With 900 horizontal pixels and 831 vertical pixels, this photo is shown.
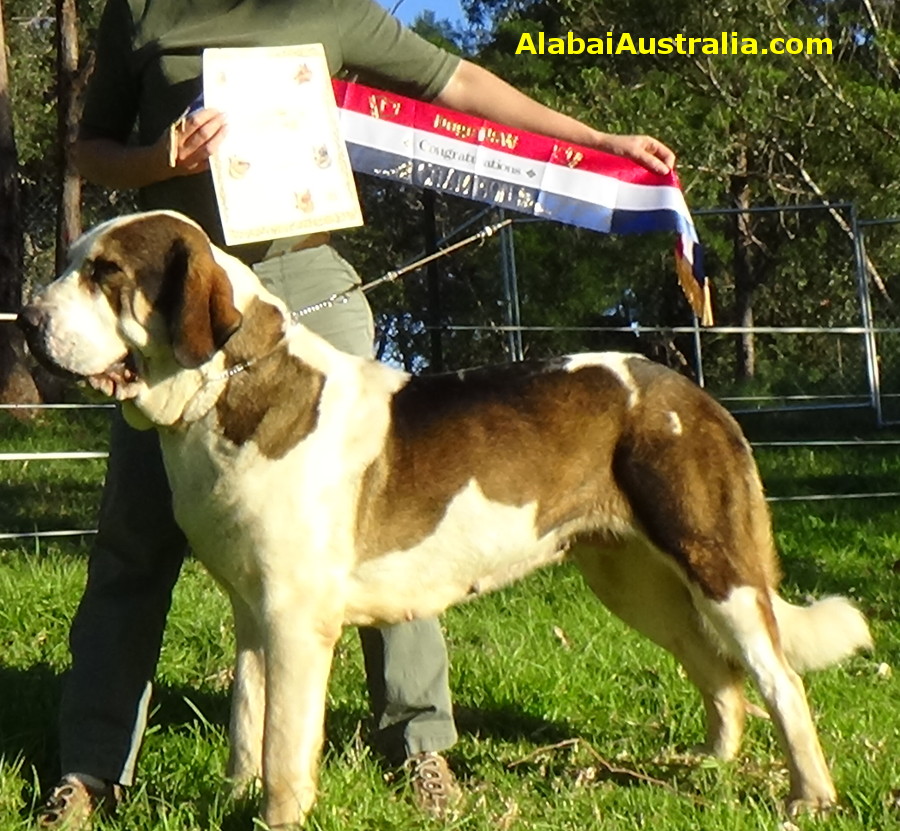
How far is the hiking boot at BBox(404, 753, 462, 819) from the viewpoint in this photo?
3990 millimetres

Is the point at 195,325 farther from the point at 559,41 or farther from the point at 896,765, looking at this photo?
the point at 559,41

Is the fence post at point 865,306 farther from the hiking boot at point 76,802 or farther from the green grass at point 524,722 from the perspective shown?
the hiking boot at point 76,802

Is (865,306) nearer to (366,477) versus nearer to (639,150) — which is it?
(639,150)

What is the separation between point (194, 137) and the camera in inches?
140

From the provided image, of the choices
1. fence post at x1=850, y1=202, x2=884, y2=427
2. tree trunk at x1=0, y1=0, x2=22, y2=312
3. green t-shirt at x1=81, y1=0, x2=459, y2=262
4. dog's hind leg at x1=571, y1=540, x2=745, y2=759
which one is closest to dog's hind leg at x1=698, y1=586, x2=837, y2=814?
dog's hind leg at x1=571, y1=540, x2=745, y2=759

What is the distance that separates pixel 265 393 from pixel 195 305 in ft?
1.09

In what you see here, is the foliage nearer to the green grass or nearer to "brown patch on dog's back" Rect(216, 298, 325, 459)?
the green grass

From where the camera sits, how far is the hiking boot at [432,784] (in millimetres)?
3990

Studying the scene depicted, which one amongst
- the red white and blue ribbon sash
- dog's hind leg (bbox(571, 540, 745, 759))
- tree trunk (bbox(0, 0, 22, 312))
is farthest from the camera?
tree trunk (bbox(0, 0, 22, 312))

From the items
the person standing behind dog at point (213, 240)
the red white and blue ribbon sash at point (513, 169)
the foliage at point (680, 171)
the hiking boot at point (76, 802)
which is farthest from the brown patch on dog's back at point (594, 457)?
the foliage at point (680, 171)

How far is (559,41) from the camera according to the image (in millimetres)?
20281

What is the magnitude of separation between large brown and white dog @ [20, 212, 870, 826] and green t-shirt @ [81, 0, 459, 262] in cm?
49

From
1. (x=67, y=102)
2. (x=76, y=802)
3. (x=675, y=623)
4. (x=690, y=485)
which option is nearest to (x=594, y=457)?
(x=690, y=485)

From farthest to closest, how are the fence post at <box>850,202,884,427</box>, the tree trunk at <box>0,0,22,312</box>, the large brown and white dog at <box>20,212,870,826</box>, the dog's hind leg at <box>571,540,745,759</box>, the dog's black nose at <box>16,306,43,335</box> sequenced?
the tree trunk at <box>0,0,22,312</box> < the fence post at <box>850,202,884,427</box> < the dog's hind leg at <box>571,540,745,759</box> < the large brown and white dog at <box>20,212,870,826</box> < the dog's black nose at <box>16,306,43,335</box>
